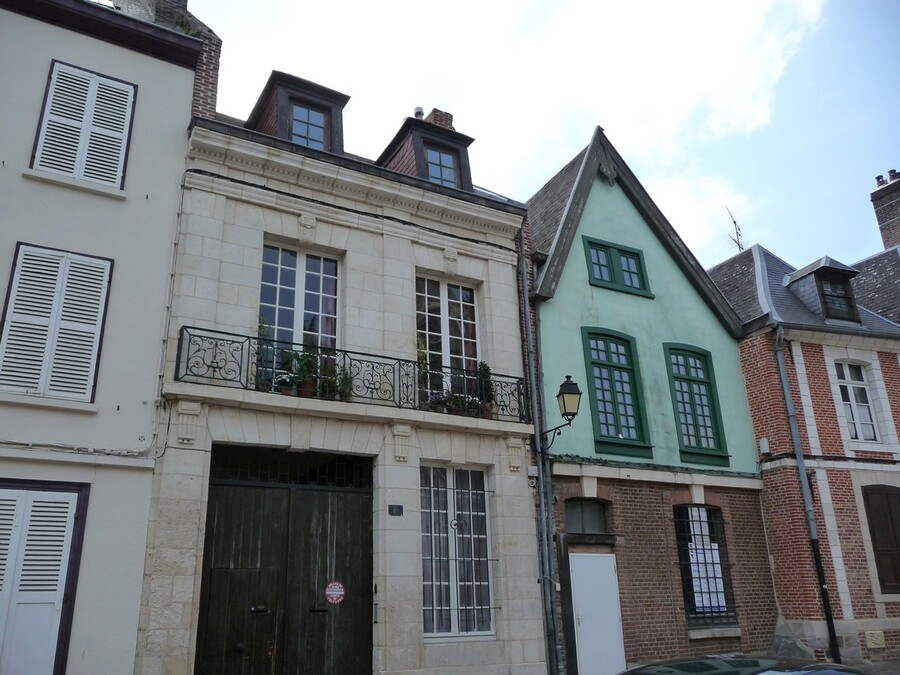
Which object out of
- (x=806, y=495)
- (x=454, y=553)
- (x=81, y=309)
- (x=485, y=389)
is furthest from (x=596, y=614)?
(x=81, y=309)

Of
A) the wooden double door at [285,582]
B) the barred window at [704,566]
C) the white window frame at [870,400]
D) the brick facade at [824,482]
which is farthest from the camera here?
the white window frame at [870,400]

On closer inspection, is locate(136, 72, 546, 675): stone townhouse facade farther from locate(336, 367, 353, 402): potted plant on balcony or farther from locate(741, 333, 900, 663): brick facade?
locate(741, 333, 900, 663): brick facade

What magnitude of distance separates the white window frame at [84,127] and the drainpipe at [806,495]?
38.5 ft

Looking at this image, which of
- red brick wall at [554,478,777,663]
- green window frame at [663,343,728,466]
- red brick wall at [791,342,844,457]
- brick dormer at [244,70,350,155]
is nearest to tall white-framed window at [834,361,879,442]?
red brick wall at [791,342,844,457]

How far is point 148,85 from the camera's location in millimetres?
10828

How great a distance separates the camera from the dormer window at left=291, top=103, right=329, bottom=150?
39.4 ft

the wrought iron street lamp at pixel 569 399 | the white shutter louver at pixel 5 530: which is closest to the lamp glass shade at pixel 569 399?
the wrought iron street lamp at pixel 569 399

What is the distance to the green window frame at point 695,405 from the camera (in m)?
13.9

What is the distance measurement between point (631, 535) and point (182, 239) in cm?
818

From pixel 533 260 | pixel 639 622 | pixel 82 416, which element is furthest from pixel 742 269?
pixel 82 416

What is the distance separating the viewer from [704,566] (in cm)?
1325

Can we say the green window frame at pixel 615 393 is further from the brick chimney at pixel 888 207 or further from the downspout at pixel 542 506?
the brick chimney at pixel 888 207

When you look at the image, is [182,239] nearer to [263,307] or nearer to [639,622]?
[263,307]

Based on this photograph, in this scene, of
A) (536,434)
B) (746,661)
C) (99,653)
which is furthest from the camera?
(536,434)
